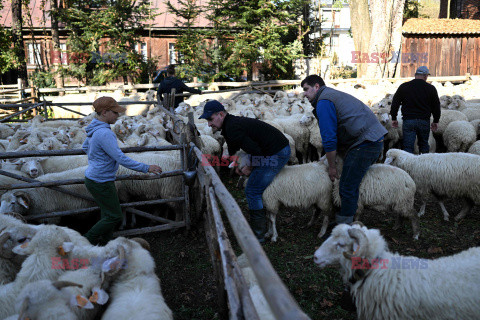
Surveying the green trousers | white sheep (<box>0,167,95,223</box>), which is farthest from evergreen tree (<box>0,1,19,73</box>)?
the green trousers

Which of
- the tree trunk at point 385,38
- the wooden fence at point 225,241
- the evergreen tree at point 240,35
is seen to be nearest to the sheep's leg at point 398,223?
the wooden fence at point 225,241

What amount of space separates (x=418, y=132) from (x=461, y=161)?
4.83ft

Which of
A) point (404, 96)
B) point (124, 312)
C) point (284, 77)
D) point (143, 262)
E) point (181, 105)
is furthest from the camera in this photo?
point (284, 77)

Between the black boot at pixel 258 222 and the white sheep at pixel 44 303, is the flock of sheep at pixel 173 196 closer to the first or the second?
the white sheep at pixel 44 303

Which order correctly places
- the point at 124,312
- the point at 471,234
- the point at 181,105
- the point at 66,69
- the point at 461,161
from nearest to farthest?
the point at 124,312 → the point at 471,234 → the point at 461,161 → the point at 181,105 → the point at 66,69

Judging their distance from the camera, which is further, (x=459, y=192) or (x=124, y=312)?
(x=459, y=192)

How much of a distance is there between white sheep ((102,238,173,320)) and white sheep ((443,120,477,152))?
286 inches

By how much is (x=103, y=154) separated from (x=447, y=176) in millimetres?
4668

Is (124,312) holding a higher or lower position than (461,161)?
lower

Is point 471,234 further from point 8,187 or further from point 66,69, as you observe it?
point 66,69

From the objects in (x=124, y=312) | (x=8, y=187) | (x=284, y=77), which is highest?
(x=284, y=77)

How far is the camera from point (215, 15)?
2106 cm

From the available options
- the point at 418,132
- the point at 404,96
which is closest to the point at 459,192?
the point at 418,132

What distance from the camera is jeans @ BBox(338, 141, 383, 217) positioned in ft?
13.1
